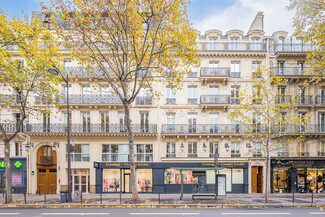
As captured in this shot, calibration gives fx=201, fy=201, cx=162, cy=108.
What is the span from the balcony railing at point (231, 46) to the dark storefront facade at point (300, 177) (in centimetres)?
1135

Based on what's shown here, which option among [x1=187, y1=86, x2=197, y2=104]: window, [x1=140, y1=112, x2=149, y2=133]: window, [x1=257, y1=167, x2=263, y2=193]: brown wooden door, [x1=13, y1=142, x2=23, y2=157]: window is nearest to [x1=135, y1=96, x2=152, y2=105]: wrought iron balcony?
[x1=140, y1=112, x2=149, y2=133]: window

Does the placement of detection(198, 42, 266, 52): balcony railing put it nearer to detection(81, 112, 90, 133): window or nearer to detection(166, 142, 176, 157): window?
detection(166, 142, 176, 157): window

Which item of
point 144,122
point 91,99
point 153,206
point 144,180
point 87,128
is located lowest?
point 144,180

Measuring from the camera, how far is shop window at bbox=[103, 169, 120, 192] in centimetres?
1886

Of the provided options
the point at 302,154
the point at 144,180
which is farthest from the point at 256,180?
the point at 144,180

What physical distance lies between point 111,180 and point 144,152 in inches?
159

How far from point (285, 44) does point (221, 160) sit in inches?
513

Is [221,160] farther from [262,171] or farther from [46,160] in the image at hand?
[46,160]

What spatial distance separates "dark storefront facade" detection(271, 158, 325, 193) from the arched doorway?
2066cm

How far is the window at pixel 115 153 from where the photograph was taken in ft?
62.6

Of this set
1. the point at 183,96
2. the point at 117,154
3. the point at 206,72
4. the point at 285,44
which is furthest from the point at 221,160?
the point at 285,44

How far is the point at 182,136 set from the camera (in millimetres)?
19219

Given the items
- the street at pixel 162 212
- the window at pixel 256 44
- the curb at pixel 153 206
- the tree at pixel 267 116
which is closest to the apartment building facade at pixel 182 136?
the window at pixel 256 44

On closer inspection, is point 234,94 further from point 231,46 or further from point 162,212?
point 162,212
